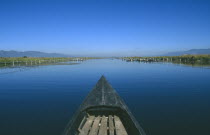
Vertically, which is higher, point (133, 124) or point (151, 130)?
point (133, 124)

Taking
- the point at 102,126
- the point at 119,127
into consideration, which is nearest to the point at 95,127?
the point at 102,126

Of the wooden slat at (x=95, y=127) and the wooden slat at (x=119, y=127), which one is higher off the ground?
the wooden slat at (x=119, y=127)

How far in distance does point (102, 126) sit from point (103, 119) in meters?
0.75

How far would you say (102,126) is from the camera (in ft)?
20.1

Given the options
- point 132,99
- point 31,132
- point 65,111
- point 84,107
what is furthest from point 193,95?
point 31,132

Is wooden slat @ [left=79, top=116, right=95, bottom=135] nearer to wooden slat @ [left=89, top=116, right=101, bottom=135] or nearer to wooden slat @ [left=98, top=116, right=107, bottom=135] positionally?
wooden slat @ [left=89, top=116, right=101, bottom=135]

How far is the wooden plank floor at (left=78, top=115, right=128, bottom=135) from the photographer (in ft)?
18.5

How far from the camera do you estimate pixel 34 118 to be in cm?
905

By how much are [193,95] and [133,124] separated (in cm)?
953

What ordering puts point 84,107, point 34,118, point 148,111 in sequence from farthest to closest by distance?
point 148,111, point 34,118, point 84,107

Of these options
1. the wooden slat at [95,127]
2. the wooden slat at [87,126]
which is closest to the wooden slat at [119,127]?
the wooden slat at [95,127]

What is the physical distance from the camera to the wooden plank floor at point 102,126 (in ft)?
18.5

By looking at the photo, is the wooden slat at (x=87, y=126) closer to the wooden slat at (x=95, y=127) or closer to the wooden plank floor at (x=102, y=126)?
the wooden plank floor at (x=102, y=126)

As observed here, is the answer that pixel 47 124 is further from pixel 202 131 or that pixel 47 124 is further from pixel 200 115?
pixel 200 115
